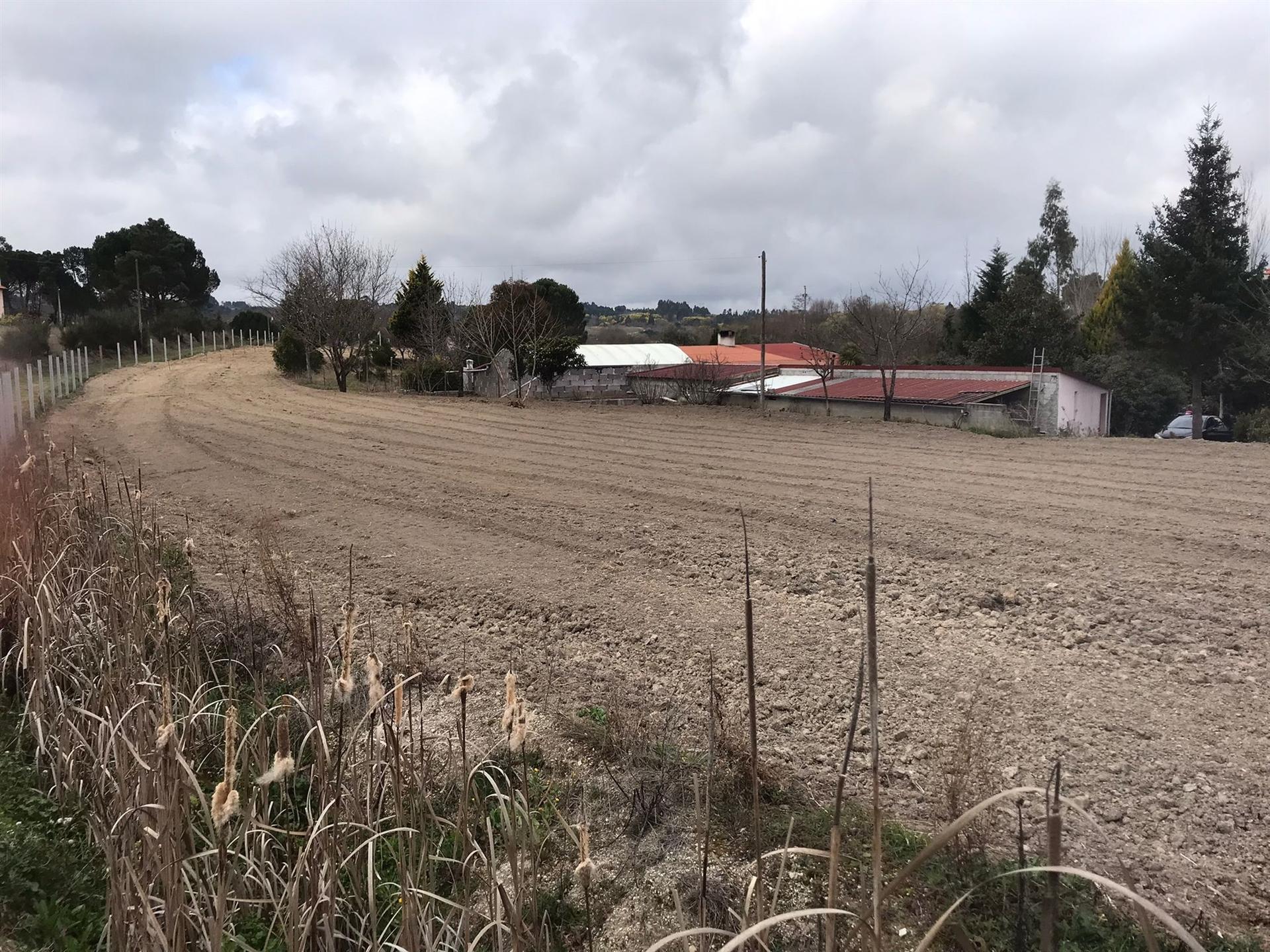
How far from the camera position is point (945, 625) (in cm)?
508

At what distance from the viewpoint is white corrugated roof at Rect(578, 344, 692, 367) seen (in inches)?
1471

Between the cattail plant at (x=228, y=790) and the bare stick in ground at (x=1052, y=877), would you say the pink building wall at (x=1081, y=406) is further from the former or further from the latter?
the cattail plant at (x=228, y=790)

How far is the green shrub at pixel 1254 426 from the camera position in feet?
70.8

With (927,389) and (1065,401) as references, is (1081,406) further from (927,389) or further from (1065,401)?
(927,389)

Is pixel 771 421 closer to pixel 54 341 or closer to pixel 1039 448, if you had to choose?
pixel 1039 448

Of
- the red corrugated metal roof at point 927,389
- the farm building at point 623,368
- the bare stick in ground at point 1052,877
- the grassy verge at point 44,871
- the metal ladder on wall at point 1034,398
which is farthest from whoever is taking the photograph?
the farm building at point 623,368

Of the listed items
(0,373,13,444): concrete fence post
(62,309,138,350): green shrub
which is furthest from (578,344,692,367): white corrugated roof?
(0,373,13,444): concrete fence post

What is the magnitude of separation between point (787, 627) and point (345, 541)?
3931 millimetres

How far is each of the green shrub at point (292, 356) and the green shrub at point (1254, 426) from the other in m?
30.3

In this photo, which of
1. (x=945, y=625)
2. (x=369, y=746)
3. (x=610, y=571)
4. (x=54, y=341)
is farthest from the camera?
(x=54, y=341)

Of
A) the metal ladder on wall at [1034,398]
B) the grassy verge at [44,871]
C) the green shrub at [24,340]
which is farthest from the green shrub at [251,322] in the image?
the grassy verge at [44,871]

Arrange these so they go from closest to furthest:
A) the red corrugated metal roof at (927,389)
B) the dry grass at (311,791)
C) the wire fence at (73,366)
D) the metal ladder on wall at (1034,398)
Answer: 1. the dry grass at (311,791)
2. the wire fence at (73,366)
3. the red corrugated metal roof at (927,389)
4. the metal ladder on wall at (1034,398)

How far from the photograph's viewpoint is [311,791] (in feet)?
7.61

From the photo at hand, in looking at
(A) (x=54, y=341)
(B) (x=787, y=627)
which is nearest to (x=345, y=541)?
(B) (x=787, y=627)
